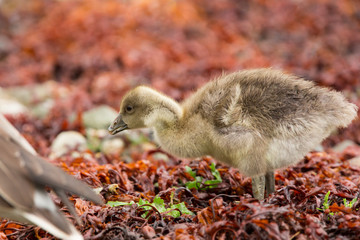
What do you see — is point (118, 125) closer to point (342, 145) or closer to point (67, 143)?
point (67, 143)

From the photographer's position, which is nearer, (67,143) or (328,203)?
(328,203)

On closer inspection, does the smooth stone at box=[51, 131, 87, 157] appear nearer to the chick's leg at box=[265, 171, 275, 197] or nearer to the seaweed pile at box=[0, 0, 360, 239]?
the seaweed pile at box=[0, 0, 360, 239]

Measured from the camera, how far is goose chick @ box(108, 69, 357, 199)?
4121mm

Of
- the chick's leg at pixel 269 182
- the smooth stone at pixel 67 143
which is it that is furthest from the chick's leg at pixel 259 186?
the smooth stone at pixel 67 143

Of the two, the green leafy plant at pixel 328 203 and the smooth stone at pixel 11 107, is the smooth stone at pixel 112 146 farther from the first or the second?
the green leafy plant at pixel 328 203

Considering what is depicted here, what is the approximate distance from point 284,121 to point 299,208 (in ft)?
2.43

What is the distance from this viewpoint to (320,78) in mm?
9195

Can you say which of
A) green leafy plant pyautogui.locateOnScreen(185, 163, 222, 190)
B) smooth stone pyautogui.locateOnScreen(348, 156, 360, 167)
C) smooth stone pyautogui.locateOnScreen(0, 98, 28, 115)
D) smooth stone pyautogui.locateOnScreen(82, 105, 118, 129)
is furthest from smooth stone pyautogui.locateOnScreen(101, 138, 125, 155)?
smooth stone pyautogui.locateOnScreen(348, 156, 360, 167)

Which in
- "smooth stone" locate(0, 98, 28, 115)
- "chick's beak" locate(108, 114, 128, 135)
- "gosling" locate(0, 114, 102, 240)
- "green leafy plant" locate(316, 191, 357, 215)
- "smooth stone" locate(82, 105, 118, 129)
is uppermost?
"smooth stone" locate(0, 98, 28, 115)

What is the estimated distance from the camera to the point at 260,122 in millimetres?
4176

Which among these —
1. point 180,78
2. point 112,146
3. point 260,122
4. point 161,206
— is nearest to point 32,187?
point 161,206

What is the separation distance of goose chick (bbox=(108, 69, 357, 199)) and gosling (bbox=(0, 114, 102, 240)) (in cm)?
153

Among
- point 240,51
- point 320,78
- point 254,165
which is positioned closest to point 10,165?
point 254,165

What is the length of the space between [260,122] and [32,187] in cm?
207
